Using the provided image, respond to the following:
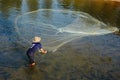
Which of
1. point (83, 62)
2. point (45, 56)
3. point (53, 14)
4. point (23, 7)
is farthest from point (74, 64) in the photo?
point (23, 7)

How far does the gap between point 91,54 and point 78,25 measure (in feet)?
12.9

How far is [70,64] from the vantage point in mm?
14750

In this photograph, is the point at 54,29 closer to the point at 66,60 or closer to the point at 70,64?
the point at 66,60

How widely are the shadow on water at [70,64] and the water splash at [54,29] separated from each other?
0.54m

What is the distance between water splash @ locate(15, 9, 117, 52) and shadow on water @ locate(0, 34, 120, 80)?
54 cm

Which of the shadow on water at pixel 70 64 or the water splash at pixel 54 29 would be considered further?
the water splash at pixel 54 29

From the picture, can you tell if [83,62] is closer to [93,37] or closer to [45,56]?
[45,56]

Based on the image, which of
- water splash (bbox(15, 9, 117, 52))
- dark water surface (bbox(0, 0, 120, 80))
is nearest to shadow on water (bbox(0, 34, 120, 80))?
dark water surface (bbox(0, 0, 120, 80))

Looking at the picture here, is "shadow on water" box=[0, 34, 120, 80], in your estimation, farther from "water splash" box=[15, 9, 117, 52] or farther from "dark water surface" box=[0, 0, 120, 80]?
"water splash" box=[15, 9, 117, 52]

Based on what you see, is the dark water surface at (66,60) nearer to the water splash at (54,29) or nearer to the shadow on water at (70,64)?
the shadow on water at (70,64)

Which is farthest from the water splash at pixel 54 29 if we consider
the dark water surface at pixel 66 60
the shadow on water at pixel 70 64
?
the shadow on water at pixel 70 64

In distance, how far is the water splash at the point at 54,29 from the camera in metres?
17.2

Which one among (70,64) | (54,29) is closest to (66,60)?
(70,64)

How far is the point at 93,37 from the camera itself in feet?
63.9
